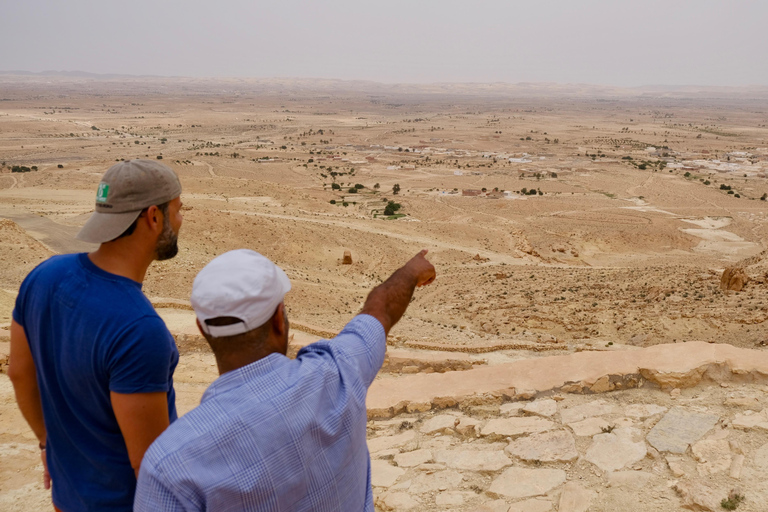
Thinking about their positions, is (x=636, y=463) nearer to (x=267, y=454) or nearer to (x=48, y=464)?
(x=267, y=454)

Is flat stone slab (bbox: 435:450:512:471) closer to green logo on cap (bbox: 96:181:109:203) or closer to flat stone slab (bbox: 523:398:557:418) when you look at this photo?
flat stone slab (bbox: 523:398:557:418)

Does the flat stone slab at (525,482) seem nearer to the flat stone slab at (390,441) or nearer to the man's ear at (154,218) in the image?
the flat stone slab at (390,441)

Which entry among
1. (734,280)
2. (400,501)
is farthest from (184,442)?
(734,280)

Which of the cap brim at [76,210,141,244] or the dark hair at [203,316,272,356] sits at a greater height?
the cap brim at [76,210,141,244]

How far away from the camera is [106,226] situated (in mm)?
2104

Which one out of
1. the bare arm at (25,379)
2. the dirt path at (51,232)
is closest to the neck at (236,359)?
the bare arm at (25,379)

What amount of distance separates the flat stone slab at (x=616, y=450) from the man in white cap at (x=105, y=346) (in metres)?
2.89

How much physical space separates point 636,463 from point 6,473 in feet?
16.3

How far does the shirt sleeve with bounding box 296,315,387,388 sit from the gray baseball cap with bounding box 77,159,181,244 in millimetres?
897

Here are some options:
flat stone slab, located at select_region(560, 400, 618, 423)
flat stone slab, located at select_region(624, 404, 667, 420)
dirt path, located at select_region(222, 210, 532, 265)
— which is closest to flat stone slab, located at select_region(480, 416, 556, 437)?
flat stone slab, located at select_region(560, 400, 618, 423)

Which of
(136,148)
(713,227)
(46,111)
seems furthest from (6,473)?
(46,111)

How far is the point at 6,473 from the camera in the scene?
4.70 m

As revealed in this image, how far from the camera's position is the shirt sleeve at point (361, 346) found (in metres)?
1.75

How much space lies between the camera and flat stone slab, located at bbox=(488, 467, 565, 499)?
3570mm
